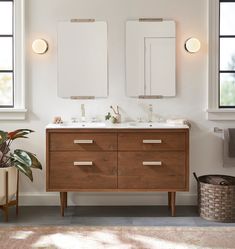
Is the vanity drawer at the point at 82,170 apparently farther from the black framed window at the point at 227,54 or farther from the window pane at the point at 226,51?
the window pane at the point at 226,51

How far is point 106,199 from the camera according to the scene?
4285mm

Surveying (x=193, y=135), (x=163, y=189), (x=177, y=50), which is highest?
(x=177, y=50)

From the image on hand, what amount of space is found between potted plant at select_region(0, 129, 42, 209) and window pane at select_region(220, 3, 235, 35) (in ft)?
6.75

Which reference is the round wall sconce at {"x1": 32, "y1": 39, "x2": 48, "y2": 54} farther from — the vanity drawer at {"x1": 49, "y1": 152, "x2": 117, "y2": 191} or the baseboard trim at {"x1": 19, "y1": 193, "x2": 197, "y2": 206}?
the baseboard trim at {"x1": 19, "y1": 193, "x2": 197, "y2": 206}

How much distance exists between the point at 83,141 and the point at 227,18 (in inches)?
71.9

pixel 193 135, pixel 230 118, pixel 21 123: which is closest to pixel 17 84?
pixel 21 123

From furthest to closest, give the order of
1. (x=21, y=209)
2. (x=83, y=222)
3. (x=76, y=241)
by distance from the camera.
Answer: (x=21, y=209), (x=83, y=222), (x=76, y=241)

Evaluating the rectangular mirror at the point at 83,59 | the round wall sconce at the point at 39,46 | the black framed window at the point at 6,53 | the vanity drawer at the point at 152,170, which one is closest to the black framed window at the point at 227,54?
the vanity drawer at the point at 152,170

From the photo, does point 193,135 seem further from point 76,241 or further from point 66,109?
point 76,241

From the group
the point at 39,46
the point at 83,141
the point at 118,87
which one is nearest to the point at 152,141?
the point at 83,141

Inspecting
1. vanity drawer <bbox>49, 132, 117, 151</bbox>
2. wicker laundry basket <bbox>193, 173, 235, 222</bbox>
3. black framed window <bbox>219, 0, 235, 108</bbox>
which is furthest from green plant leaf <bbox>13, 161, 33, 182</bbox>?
black framed window <bbox>219, 0, 235, 108</bbox>

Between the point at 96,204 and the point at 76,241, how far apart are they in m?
1.00

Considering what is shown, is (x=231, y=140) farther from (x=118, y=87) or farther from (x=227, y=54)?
(x=118, y=87)

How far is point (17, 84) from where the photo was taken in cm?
424
